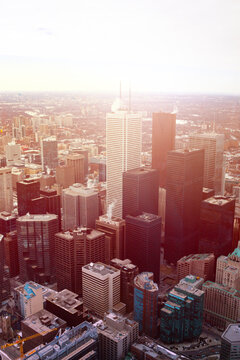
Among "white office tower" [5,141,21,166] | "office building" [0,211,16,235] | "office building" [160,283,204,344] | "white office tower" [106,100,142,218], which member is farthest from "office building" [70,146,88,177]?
"office building" [160,283,204,344]

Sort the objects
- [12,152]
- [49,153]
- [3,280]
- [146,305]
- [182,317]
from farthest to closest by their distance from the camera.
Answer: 1. [49,153]
2. [12,152]
3. [3,280]
4. [146,305]
5. [182,317]

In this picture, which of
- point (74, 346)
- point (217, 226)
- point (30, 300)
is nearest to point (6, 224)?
point (30, 300)

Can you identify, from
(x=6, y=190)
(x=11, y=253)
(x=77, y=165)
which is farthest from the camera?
(x=77, y=165)

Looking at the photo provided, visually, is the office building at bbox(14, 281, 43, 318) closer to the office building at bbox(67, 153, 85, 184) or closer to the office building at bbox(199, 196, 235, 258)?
the office building at bbox(199, 196, 235, 258)

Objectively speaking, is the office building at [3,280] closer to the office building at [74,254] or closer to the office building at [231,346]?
the office building at [74,254]

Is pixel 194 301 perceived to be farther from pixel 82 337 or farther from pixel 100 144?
pixel 100 144

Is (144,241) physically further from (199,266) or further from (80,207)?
(80,207)

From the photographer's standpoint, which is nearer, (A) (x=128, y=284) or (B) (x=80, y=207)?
(A) (x=128, y=284)
